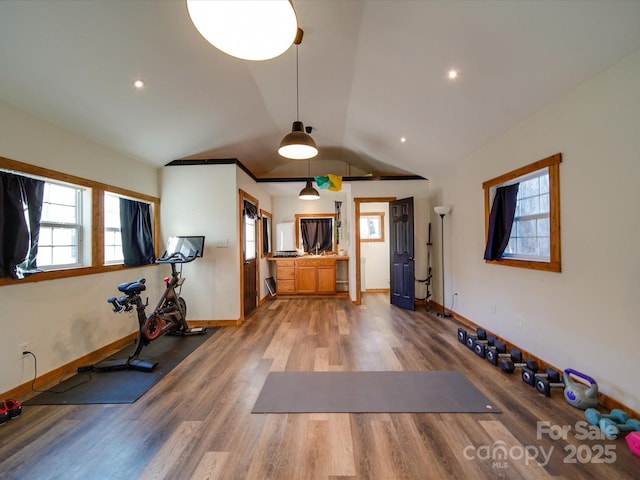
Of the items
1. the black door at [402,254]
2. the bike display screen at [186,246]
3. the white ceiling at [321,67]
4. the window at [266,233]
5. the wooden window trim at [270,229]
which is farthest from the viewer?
the window at [266,233]

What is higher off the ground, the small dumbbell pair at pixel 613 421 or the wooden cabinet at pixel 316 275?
the wooden cabinet at pixel 316 275

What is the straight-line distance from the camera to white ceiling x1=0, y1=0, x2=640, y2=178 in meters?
1.87

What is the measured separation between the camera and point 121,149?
3.49 meters

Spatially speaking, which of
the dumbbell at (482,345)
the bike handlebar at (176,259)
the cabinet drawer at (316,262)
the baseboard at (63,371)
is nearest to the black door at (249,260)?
the bike handlebar at (176,259)

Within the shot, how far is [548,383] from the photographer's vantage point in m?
2.23

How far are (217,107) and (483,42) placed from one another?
286 cm

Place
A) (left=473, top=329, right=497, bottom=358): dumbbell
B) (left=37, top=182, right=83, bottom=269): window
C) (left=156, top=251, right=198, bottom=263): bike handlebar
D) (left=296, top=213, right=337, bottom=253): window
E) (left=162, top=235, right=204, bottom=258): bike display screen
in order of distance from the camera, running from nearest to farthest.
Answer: (left=37, top=182, right=83, bottom=269): window → (left=473, top=329, right=497, bottom=358): dumbbell → (left=156, top=251, right=198, bottom=263): bike handlebar → (left=162, top=235, right=204, bottom=258): bike display screen → (left=296, top=213, right=337, bottom=253): window

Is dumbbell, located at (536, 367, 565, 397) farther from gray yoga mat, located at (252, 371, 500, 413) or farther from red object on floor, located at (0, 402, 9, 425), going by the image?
red object on floor, located at (0, 402, 9, 425)

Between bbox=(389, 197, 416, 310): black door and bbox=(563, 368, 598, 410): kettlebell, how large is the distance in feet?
9.84

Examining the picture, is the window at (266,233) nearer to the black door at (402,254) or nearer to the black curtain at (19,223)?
the black door at (402,254)

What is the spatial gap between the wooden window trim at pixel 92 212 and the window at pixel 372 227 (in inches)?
188

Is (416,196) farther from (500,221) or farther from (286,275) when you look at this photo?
(286,275)

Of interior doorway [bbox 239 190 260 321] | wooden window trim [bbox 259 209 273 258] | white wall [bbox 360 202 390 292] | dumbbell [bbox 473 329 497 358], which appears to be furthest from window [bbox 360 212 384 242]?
dumbbell [bbox 473 329 497 358]

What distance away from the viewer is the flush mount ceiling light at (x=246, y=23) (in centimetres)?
100
